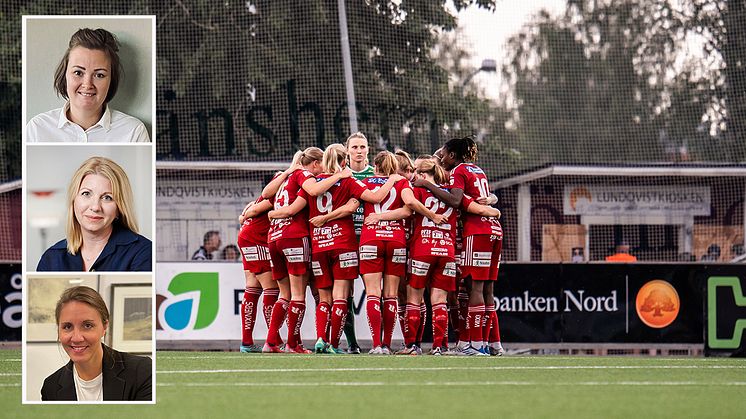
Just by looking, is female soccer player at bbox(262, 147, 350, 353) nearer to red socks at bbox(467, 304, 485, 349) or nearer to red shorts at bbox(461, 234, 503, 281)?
red shorts at bbox(461, 234, 503, 281)

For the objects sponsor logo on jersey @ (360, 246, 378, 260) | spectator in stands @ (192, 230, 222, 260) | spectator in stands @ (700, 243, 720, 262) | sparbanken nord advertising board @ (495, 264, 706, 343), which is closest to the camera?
sponsor logo on jersey @ (360, 246, 378, 260)

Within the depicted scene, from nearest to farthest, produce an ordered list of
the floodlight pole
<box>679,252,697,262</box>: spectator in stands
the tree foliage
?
the floodlight pole → <box>679,252,697,262</box>: spectator in stands → the tree foliage

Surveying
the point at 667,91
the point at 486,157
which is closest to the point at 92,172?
the point at 486,157

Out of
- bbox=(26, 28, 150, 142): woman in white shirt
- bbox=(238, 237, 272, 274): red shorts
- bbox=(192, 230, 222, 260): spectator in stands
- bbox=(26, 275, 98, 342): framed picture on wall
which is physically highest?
bbox=(26, 28, 150, 142): woman in white shirt

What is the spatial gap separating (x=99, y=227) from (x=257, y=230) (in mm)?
6431

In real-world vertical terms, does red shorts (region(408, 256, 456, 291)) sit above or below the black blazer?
above

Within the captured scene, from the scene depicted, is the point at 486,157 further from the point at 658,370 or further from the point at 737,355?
the point at 658,370

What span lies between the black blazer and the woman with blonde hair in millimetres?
446

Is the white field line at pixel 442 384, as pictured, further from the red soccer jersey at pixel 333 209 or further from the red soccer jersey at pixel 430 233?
the red soccer jersey at pixel 333 209

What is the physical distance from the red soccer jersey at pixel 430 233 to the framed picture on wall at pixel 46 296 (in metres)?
5.75

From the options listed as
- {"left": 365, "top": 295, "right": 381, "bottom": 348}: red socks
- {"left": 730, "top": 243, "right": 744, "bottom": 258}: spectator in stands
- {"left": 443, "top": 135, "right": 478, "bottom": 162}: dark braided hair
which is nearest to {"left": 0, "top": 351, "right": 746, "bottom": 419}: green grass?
{"left": 365, "top": 295, "right": 381, "bottom": 348}: red socks

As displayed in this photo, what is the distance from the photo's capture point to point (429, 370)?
28.6 feet

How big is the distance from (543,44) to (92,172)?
3750 cm

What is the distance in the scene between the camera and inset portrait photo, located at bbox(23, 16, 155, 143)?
5473 mm
